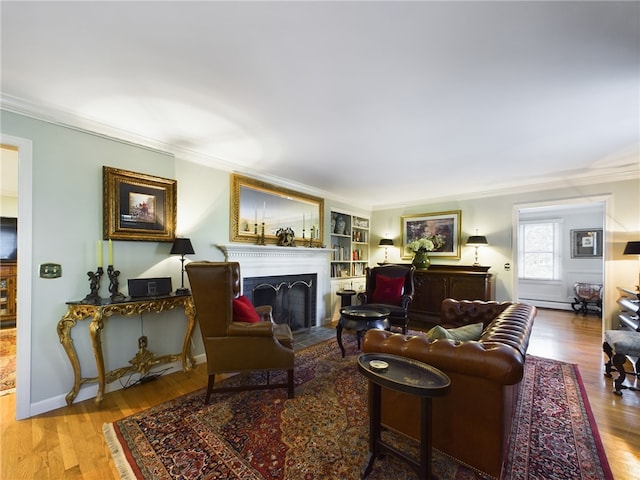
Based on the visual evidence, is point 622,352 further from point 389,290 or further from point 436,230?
point 436,230

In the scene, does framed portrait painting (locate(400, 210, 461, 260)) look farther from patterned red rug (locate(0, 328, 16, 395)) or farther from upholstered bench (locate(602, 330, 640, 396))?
patterned red rug (locate(0, 328, 16, 395))

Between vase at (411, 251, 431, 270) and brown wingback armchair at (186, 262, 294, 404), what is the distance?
3.57 m

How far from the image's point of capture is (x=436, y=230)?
5.39 metres

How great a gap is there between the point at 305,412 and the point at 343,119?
2.46 meters

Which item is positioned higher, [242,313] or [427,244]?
[427,244]

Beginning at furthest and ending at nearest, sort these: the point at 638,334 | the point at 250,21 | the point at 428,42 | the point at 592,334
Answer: the point at 592,334 → the point at 638,334 → the point at 428,42 → the point at 250,21

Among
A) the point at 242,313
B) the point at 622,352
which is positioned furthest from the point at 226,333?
the point at 622,352

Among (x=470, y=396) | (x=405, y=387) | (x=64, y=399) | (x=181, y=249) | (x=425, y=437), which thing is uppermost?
(x=181, y=249)

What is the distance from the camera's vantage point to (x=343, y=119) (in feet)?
8.02

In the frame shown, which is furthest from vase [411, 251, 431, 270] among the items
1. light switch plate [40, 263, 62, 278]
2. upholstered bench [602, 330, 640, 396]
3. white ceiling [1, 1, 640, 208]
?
light switch plate [40, 263, 62, 278]

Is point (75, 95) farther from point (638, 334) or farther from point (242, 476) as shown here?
point (638, 334)

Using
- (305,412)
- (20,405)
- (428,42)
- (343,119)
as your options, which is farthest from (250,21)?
(20,405)

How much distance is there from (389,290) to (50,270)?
13.3ft

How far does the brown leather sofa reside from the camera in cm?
143
